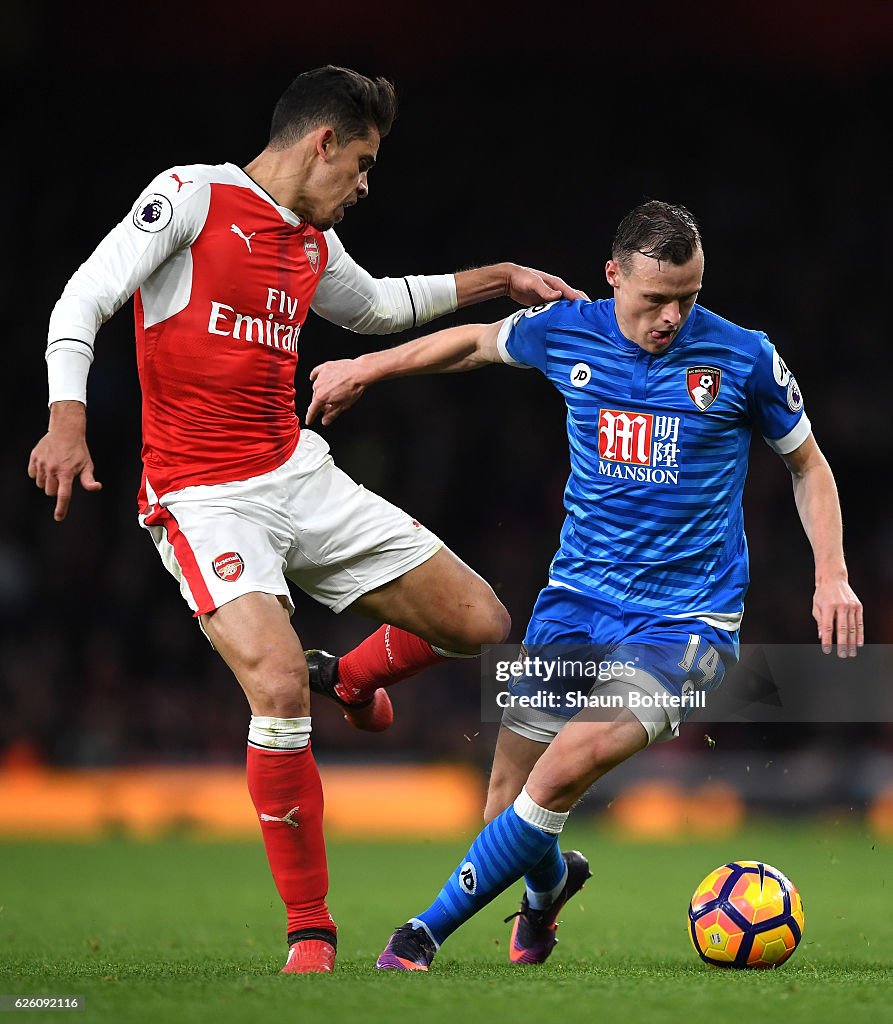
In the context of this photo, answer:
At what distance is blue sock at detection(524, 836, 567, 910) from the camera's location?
478cm

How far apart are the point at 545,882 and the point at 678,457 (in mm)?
1482

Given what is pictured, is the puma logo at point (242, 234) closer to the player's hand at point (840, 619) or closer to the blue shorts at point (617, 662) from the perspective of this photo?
the blue shorts at point (617, 662)

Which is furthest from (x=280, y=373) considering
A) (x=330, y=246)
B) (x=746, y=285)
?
(x=746, y=285)

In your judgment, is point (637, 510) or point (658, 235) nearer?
point (658, 235)

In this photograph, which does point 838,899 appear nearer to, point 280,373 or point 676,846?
point 676,846

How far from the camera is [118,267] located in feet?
13.9

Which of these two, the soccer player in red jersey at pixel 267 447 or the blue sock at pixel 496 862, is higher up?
the soccer player in red jersey at pixel 267 447

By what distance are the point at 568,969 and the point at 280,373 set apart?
2064 mm

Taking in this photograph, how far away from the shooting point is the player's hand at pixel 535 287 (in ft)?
16.5

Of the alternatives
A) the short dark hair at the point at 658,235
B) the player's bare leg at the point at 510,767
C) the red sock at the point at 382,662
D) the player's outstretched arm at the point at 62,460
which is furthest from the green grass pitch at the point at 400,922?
the short dark hair at the point at 658,235

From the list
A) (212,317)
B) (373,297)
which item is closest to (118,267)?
(212,317)

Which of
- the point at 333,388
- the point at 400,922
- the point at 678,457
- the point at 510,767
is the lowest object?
the point at 400,922

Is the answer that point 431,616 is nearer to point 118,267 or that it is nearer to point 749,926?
point 749,926

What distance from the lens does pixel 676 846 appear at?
1047 centimetres
